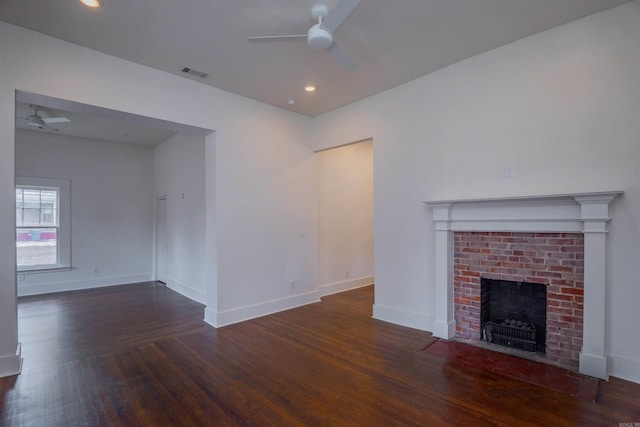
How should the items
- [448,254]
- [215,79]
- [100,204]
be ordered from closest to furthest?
[448,254] < [215,79] < [100,204]

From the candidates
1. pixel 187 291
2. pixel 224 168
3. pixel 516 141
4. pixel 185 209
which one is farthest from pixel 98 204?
pixel 516 141

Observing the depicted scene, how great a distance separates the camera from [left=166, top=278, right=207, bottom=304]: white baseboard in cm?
519

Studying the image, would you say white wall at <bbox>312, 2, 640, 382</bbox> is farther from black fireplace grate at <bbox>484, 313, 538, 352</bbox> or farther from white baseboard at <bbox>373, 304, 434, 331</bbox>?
black fireplace grate at <bbox>484, 313, 538, 352</bbox>

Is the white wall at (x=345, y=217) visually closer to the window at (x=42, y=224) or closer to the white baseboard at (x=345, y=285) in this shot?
the white baseboard at (x=345, y=285)

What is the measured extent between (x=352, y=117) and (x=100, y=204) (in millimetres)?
5668

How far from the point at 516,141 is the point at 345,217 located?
3.29 m

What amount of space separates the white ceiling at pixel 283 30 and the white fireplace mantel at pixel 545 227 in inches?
62.4

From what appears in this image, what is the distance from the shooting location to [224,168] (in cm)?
416

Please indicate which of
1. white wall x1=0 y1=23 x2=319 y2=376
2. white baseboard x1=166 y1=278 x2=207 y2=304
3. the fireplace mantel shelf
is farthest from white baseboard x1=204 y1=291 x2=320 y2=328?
the fireplace mantel shelf

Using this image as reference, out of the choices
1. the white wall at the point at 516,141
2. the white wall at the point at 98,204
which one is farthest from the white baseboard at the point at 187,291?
the white wall at the point at 516,141

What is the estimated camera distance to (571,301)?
2818 millimetres

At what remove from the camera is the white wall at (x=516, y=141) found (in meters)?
2.58

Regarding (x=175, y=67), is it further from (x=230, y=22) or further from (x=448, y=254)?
(x=448, y=254)

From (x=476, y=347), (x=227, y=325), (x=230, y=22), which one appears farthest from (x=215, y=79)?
(x=476, y=347)
